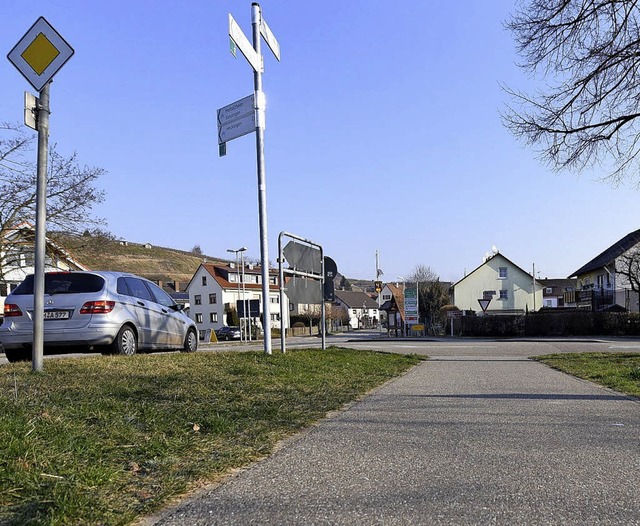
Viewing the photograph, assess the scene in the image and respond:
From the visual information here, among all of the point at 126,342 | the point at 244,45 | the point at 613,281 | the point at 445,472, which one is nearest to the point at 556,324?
the point at 613,281

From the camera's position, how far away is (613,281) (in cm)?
5094

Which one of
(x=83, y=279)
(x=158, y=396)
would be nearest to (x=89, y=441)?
(x=158, y=396)

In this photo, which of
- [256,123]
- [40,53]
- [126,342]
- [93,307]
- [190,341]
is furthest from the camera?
[190,341]

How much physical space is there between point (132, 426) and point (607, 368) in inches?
430

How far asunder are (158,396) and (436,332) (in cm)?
4632

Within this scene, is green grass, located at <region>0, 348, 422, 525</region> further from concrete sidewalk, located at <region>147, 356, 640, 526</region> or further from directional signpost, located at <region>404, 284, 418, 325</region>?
directional signpost, located at <region>404, 284, 418, 325</region>

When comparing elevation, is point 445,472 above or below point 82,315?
below

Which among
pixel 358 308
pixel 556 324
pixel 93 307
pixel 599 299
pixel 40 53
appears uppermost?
pixel 40 53

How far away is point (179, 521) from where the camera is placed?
2957mm

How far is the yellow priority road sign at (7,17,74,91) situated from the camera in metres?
6.81

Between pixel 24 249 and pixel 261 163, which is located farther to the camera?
pixel 24 249

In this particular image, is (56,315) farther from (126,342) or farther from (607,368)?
(607,368)

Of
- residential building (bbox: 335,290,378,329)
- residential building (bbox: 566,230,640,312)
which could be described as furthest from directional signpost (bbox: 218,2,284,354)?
residential building (bbox: 335,290,378,329)

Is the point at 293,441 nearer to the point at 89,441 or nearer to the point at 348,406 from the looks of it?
the point at 89,441
